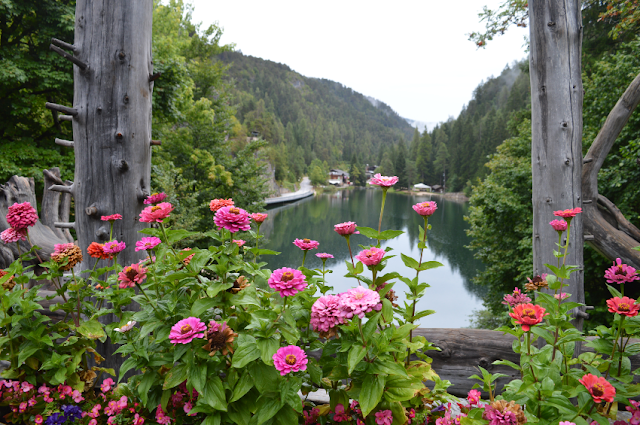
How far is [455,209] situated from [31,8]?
29140mm

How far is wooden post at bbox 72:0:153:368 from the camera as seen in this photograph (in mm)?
1756

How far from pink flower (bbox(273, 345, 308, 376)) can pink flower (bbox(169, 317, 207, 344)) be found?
0.21 m

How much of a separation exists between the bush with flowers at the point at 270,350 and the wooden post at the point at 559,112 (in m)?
1.18

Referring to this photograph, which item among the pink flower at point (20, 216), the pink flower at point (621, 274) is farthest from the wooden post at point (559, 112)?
the pink flower at point (20, 216)

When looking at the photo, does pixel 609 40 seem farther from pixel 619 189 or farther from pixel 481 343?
pixel 481 343

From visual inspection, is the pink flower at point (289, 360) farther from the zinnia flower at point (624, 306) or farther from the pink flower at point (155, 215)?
the zinnia flower at point (624, 306)

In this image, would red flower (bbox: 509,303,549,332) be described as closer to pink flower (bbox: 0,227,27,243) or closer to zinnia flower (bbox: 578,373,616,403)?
zinnia flower (bbox: 578,373,616,403)

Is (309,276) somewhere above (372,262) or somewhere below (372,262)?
below

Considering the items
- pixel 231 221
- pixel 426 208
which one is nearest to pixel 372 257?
pixel 426 208

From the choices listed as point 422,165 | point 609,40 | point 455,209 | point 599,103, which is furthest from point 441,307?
point 422,165

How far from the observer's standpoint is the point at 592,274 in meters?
5.40

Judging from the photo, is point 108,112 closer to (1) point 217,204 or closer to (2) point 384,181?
(1) point 217,204

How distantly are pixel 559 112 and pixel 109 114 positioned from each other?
8.55 feet

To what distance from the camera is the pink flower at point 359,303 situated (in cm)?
80
